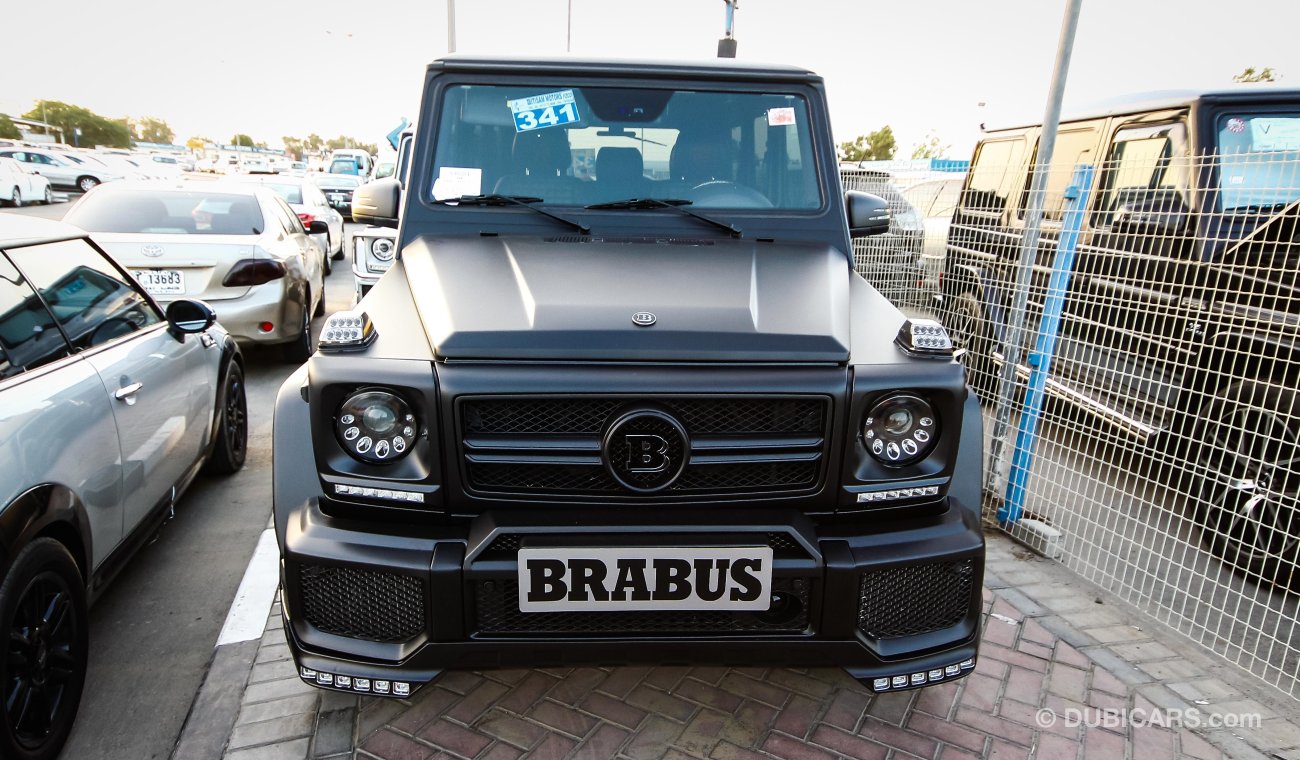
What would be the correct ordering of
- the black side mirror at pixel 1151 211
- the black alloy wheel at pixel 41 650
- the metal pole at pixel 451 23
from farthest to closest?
the metal pole at pixel 451 23, the black side mirror at pixel 1151 211, the black alloy wheel at pixel 41 650

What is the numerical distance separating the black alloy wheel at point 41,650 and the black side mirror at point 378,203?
59.4 inches

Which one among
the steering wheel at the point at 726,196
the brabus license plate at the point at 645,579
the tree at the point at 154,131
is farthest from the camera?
the tree at the point at 154,131

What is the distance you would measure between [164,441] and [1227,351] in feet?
14.6

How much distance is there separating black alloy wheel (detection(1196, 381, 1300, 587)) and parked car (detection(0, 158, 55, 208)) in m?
A: 28.3

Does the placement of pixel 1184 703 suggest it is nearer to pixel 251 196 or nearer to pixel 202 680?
pixel 202 680

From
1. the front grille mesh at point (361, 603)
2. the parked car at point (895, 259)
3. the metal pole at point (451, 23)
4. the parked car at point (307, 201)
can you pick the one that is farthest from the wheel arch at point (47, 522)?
the metal pole at point (451, 23)

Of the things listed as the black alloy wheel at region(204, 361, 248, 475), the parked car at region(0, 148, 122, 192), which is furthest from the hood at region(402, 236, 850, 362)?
the parked car at region(0, 148, 122, 192)

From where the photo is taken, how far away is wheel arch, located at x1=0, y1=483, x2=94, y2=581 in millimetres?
2086

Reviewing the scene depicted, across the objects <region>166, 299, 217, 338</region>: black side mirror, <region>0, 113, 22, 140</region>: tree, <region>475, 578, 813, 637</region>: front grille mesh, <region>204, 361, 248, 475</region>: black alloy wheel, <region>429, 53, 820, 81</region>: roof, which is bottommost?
<region>204, 361, 248, 475</region>: black alloy wheel

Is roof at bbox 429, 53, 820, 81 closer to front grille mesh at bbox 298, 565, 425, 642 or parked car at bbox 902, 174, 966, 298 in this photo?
front grille mesh at bbox 298, 565, 425, 642

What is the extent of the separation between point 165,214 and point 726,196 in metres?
5.28

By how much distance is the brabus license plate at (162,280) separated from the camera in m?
5.86

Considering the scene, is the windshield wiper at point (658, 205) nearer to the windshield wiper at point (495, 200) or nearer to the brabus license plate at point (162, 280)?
the windshield wiper at point (495, 200)

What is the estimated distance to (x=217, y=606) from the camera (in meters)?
3.30
